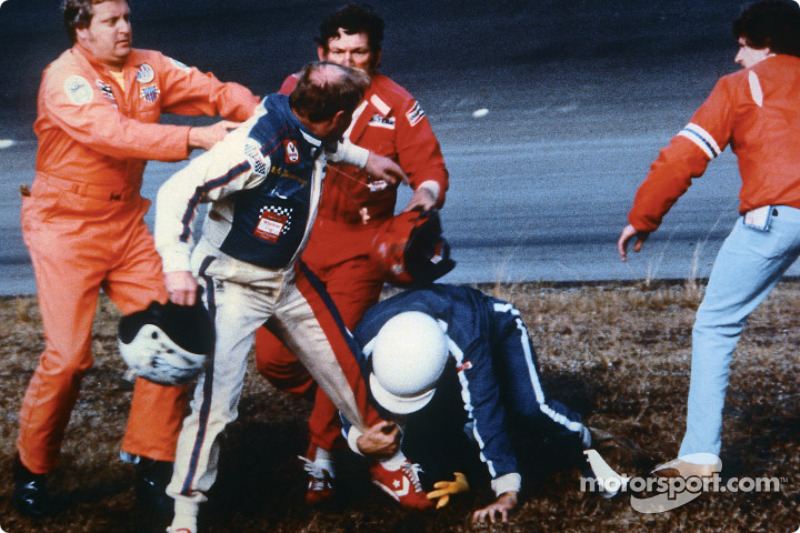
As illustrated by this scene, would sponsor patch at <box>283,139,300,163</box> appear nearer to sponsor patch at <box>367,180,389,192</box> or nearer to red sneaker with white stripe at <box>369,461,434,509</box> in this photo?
sponsor patch at <box>367,180,389,192</box>

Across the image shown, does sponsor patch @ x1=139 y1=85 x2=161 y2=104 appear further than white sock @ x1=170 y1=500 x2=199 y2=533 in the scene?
Yes

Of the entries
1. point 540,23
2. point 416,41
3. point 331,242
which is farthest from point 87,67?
point 540,23

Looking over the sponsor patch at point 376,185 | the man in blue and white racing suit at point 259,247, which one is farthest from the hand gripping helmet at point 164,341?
the sponsor patch at point 376,185

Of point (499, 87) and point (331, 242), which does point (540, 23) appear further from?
point (331, 242)

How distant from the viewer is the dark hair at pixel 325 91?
95.3 inches

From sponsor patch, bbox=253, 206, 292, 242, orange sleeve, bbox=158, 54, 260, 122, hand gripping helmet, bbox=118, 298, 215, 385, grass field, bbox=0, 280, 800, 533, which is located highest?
orange sleeve, bbox=158, 54, 260, 122

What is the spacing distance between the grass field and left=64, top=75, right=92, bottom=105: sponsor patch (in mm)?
1398

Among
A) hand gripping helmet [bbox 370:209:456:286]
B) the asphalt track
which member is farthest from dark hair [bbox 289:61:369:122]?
the asphalt track

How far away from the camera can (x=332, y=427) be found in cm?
305

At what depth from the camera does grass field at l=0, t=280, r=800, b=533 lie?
108 inches

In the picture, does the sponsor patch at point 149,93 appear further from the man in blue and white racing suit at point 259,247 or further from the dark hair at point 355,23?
the dark hair at point 355,23

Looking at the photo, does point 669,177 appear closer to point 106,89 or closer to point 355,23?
point 355,23

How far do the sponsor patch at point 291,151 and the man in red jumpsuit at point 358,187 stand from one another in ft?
2.12

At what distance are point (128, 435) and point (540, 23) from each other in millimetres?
9687
